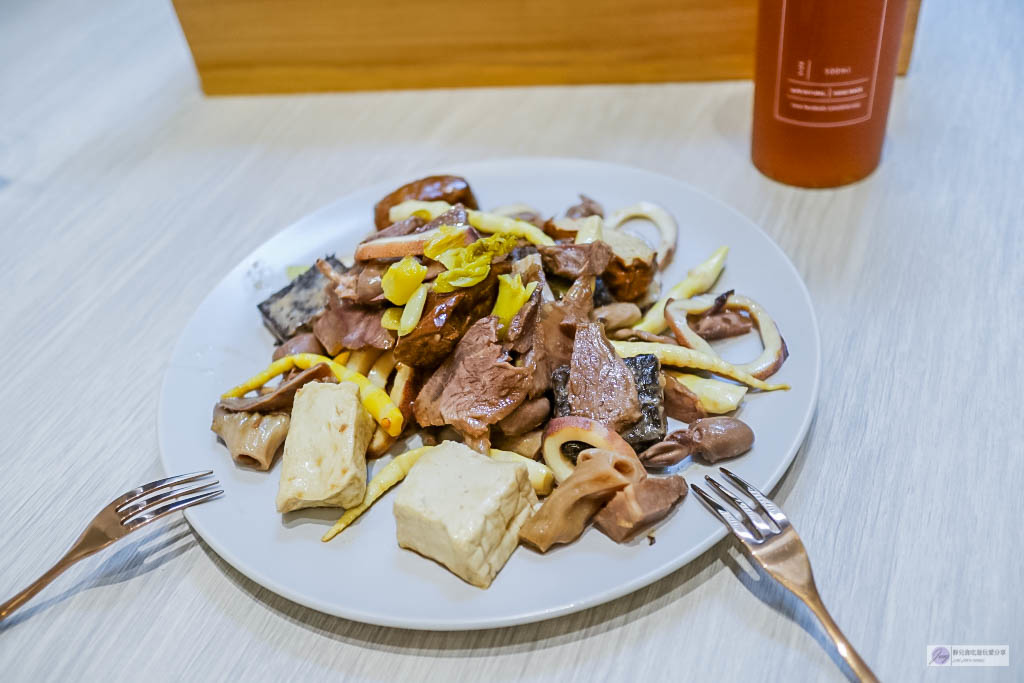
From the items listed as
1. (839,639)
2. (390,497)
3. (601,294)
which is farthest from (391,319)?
(839,639)

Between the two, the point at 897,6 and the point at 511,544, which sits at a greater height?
the point at 897,6

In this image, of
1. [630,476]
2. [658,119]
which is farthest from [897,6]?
[630,476]

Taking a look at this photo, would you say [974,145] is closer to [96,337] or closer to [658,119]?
[658,119]

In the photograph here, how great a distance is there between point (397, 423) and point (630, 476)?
41 centimetres

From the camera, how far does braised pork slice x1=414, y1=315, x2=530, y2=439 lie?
1.29 meters

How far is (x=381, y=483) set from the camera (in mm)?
1275

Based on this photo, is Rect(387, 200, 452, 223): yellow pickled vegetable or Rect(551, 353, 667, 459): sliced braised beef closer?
Rect(551, 353, 667, 459): sliced braised beef

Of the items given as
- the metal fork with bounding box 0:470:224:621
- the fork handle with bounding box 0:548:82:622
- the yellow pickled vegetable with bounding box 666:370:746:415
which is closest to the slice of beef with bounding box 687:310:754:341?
the yellow pickled vegetable with bounding box 666:370:746:415

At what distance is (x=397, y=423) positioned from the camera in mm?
1329

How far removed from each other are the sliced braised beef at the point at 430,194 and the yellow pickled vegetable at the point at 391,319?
15.0 inches

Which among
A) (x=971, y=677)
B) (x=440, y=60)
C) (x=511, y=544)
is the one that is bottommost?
(x=971, y=677)

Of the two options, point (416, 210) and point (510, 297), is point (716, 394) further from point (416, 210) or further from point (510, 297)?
point (416, 210)

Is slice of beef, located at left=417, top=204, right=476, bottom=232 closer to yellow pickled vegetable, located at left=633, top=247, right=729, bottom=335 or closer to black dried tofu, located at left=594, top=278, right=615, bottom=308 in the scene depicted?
black dried tofu, located at left=594, top=278, right=615, bottom=308

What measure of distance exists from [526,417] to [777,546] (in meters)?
0.45
